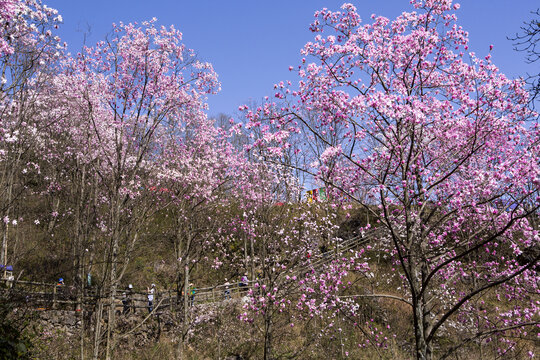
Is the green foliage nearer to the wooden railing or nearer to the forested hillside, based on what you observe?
the forested hillside

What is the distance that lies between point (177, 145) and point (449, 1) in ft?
41.1

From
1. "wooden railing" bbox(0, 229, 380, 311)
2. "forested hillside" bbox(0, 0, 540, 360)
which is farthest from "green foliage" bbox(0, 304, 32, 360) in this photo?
"wooden railing" bbox(0, 229, 380, 311)

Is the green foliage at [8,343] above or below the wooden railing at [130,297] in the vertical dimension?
below

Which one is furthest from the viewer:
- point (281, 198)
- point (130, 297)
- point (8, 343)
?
point (130, 297)

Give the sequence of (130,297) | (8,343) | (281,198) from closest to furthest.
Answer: (8,343), (281,198), (130,297)

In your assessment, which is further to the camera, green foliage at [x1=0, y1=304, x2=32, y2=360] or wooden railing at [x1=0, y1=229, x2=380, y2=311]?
wooden railing at [x1=0, y1=229, x2=380, y2=311]

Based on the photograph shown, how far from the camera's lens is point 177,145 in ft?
57.3

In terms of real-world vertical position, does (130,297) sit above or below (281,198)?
below

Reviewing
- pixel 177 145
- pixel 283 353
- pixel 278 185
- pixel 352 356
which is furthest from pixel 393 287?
pixel 177 145

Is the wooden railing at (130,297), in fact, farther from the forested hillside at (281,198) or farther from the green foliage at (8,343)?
the green foliage at (8,343)

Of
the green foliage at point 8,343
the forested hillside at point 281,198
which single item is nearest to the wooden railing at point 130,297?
the forested hillside at point 281,198

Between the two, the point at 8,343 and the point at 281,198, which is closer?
the point at 8,343

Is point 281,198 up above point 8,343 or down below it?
above

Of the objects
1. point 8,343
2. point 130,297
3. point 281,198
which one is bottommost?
point 8,343
